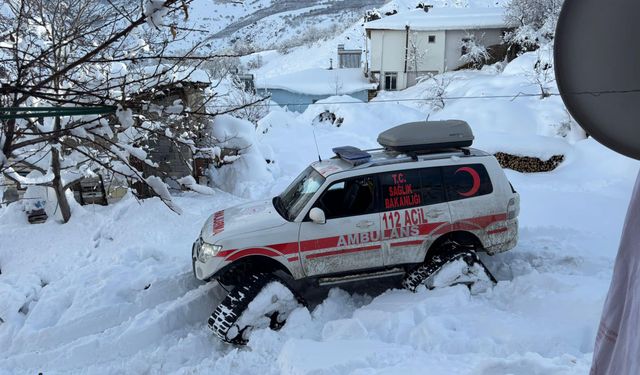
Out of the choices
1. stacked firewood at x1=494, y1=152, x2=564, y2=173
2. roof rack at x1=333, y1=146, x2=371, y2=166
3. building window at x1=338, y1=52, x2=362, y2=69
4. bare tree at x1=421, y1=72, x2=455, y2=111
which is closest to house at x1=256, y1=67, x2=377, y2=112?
building window at x1=338, y1=52, x2=362, y2=69

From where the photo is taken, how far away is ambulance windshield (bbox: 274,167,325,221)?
6179 mm

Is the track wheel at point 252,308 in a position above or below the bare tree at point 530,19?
below

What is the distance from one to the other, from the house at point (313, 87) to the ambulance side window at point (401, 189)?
33500 mm

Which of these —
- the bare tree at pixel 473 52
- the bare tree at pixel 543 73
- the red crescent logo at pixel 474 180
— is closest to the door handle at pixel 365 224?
the red crescent logo at pixel 474 180

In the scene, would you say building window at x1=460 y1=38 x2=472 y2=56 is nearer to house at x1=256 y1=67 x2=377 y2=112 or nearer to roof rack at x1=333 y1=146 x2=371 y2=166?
house at x1=256 y1=67 x2=377 y2=112

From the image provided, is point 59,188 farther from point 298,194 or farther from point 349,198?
point 349,198

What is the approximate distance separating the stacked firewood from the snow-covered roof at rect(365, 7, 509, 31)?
25677 mm

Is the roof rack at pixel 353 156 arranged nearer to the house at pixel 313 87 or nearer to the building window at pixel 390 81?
the house at pixel 313 87

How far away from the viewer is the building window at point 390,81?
39.7 meters

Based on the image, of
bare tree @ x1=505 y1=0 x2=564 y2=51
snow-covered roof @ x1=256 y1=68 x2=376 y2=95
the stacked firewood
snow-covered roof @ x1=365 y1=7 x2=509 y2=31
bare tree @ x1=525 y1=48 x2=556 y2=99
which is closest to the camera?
the stacked firewood

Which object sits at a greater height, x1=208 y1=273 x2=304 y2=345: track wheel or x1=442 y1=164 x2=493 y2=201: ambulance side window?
x1=442 y1=164 x2=493 y2=201: ambulance side window

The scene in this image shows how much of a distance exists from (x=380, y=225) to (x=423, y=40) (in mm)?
35077

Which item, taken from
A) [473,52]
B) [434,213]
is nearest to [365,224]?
[434,213]

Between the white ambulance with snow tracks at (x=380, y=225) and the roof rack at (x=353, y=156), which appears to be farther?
the roof rack at (x=353, y=156)
